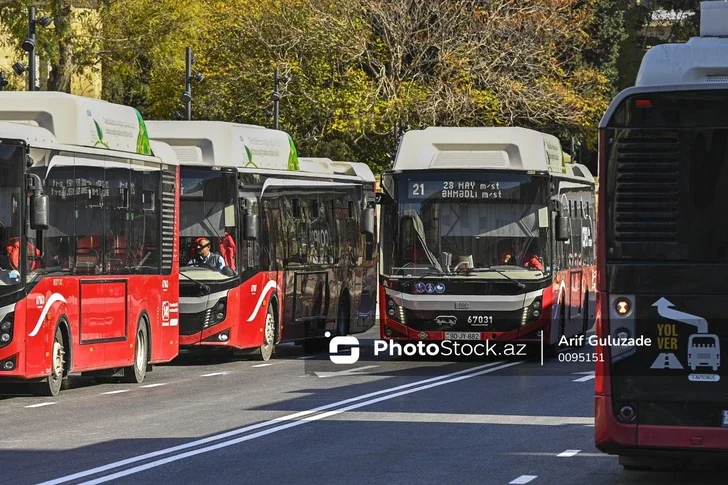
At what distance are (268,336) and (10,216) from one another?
9081 millimetres

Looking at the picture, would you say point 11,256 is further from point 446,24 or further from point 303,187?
point 446,24

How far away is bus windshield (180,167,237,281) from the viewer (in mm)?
25906

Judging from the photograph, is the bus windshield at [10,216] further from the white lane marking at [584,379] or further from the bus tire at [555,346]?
the bus tire at [555,346]

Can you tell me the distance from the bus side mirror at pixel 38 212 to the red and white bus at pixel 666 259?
8.54 metres

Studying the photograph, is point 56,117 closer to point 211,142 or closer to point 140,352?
point 140,352

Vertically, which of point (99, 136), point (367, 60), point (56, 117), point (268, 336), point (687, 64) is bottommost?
point (268, 336)

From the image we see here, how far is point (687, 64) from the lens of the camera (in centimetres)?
1148

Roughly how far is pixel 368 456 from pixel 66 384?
30.2ft

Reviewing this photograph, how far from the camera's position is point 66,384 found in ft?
72.6

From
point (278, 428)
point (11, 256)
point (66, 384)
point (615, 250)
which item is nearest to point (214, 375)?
point (66, 384)

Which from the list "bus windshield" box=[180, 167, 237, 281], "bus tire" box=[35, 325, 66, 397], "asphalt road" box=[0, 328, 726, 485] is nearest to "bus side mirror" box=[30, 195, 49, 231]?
"bus tire" box=[35, 325, 66, 397]

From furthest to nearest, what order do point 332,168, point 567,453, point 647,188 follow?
point 332,168, point 567,453, point 647,188

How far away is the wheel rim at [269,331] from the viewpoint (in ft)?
89.2

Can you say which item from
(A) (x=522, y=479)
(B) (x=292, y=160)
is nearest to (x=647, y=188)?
(A) (x=522, y=479)
